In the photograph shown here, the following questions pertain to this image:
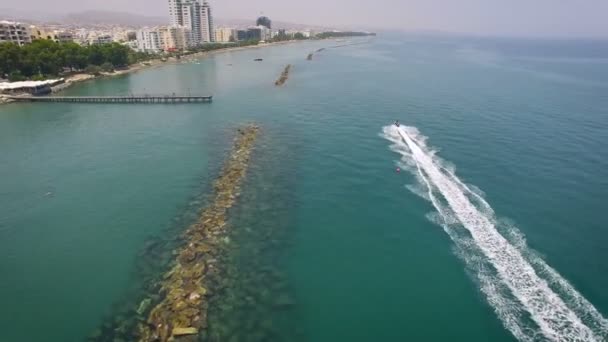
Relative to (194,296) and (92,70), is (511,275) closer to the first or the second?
(194,296)

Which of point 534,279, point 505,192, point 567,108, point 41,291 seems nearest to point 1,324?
point 41,291

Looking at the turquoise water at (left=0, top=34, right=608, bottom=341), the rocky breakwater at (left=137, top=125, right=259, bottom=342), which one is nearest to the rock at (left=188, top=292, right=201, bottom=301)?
the rocky breakwater at (left=137, top=125, right=259, bottom=342)

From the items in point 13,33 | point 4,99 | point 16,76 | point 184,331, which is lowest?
point 4,99

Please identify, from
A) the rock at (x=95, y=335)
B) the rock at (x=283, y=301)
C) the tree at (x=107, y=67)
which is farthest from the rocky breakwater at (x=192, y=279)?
the tree at (x=107, y=67)

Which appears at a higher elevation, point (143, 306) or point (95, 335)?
point (143, 306)

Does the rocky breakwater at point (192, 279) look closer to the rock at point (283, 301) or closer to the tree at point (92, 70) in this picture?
the rock at point (283, 301)

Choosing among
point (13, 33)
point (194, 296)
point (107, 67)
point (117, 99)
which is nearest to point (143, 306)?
point (194, 296)
